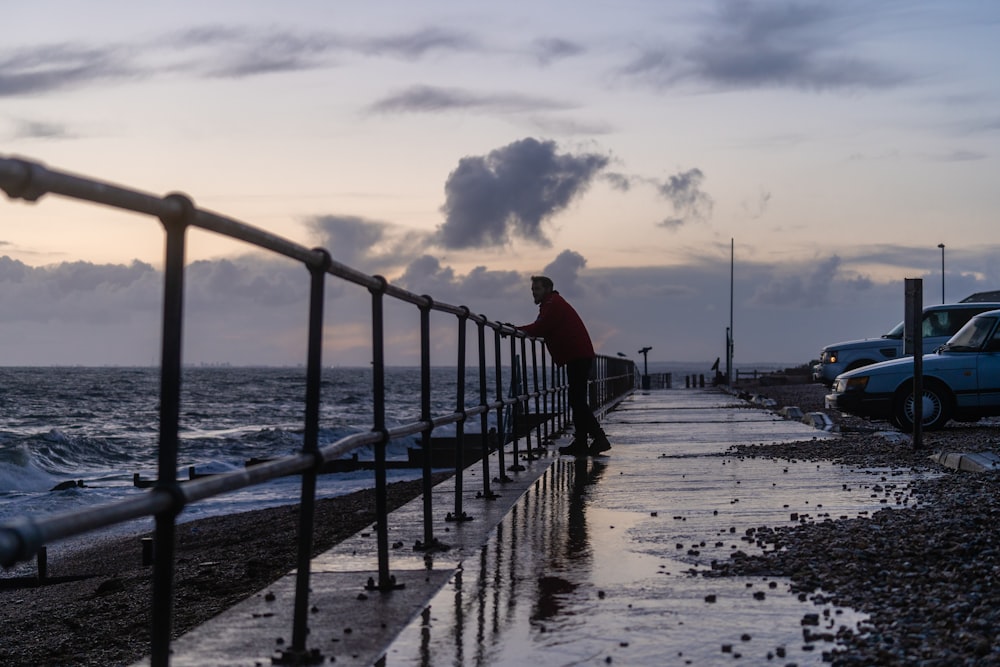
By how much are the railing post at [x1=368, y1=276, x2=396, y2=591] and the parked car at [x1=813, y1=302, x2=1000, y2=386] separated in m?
17.1

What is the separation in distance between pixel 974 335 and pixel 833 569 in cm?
1166

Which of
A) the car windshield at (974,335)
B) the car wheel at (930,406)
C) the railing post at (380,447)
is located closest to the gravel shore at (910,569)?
the railing post at (380,447)

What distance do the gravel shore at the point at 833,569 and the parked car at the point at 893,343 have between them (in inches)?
132

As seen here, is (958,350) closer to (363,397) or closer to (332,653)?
(332,653)

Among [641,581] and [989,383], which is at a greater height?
[989,383]

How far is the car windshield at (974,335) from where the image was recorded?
1563cm

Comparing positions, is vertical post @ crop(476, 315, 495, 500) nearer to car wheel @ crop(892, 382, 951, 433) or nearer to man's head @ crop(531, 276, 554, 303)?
man's head @ crop(531, 276, 554, 303)

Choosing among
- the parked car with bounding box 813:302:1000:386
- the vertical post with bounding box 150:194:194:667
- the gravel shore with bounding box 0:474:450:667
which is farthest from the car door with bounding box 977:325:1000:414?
the vertical post with bounding box 150:194:194:667

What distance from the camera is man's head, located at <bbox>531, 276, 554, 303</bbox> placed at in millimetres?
12117

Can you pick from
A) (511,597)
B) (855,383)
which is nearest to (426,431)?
(511,597)

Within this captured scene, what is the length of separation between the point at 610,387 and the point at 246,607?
23.4 metres

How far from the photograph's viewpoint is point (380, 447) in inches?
198

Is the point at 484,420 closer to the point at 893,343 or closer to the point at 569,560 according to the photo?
the point at 569,560

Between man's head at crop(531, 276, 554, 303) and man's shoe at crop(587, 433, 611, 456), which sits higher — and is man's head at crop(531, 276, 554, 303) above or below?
above
